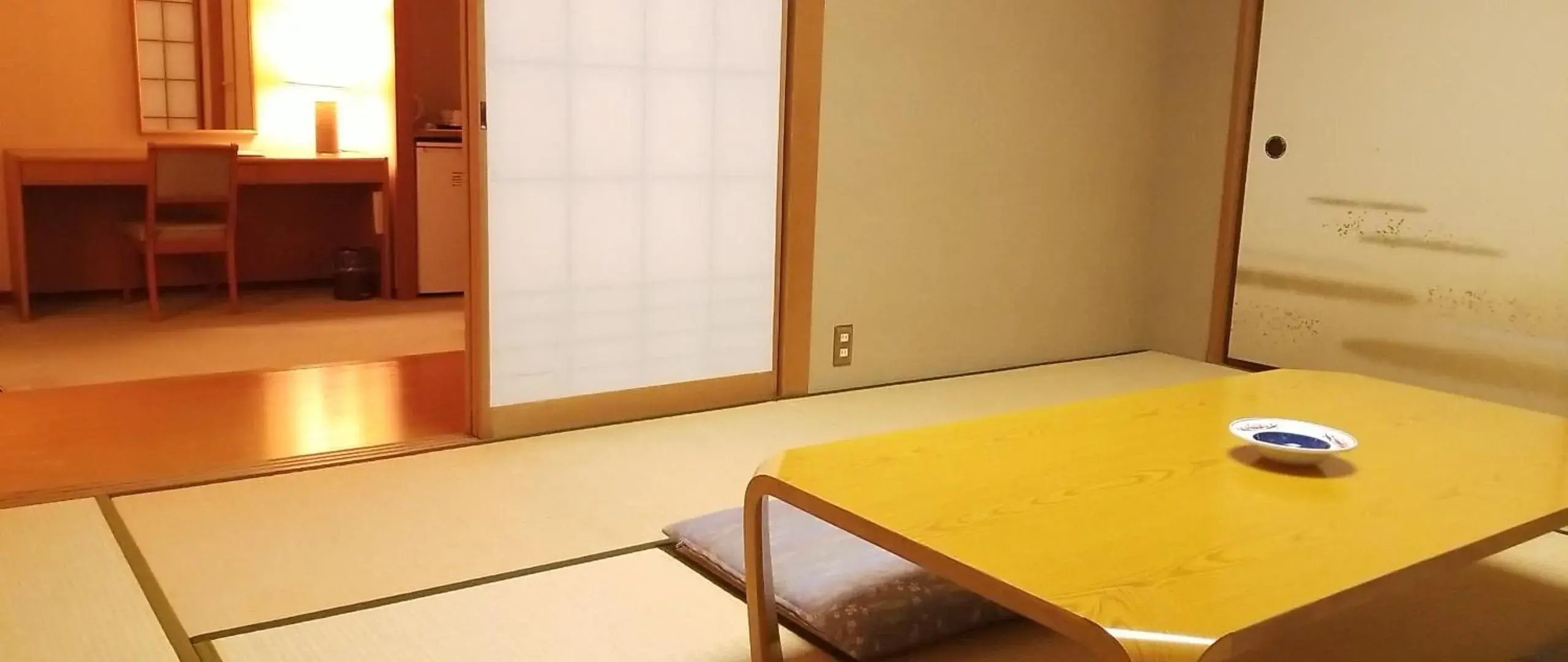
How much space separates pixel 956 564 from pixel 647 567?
1.08 m

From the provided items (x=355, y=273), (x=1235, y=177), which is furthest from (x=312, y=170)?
(x=1235, y=177)

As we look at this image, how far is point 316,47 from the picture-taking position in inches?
239

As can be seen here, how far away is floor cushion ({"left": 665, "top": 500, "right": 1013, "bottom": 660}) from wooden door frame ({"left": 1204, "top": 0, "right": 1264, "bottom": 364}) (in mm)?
2842

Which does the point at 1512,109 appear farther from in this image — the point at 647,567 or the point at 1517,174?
the point at 647,567

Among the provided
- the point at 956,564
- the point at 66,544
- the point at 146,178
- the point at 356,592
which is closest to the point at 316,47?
the point at 146,178

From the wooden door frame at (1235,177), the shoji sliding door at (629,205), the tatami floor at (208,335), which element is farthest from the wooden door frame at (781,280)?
the wooden door frame at (1235,177)

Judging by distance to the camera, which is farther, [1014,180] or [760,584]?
[1014,180]

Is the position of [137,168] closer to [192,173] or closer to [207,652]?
[192,173]

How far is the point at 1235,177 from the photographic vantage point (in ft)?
15.5

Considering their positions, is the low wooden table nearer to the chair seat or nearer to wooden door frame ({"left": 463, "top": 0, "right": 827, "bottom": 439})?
wooden door frame ({"left": 463, "top": 0, "right": 827, "bottom": 439})

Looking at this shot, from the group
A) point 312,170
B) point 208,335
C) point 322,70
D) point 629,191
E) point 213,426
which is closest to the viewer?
point 213,426

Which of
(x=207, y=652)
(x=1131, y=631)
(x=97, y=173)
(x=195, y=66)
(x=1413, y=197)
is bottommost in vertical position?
(x=207, y=652)

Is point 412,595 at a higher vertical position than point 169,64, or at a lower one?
lower

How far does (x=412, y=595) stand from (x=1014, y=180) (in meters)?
2.92
